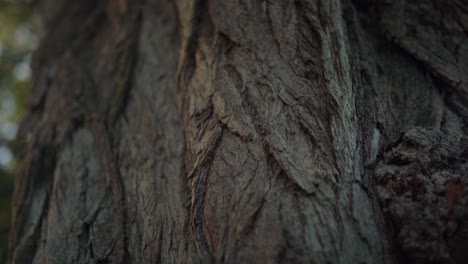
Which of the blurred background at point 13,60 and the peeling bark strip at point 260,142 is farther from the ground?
the blurred background at point 13,60

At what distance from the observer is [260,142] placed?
106 inches

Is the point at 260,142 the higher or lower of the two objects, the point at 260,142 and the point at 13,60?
the lower

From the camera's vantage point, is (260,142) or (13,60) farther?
(13,60)

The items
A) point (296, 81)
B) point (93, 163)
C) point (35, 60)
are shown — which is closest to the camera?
point (296, 81)

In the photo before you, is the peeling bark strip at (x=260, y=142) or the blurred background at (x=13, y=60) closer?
the peeling bark strip at (x=260, y=142)

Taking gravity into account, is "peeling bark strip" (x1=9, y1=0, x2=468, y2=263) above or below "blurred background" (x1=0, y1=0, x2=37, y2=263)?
below

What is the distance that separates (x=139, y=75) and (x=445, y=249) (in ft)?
8.50

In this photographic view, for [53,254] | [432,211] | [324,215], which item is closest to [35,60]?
[53,254]

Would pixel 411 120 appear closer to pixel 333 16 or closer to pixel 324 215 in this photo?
pixel 333 16

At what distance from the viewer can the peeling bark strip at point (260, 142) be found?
2.34 meters

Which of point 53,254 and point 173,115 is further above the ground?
point 173,115

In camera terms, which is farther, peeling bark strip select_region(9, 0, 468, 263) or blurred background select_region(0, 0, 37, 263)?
blurred background select_region(0, 0, 37, 263)

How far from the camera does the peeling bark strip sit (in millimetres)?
2342

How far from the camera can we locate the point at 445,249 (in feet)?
7.33
